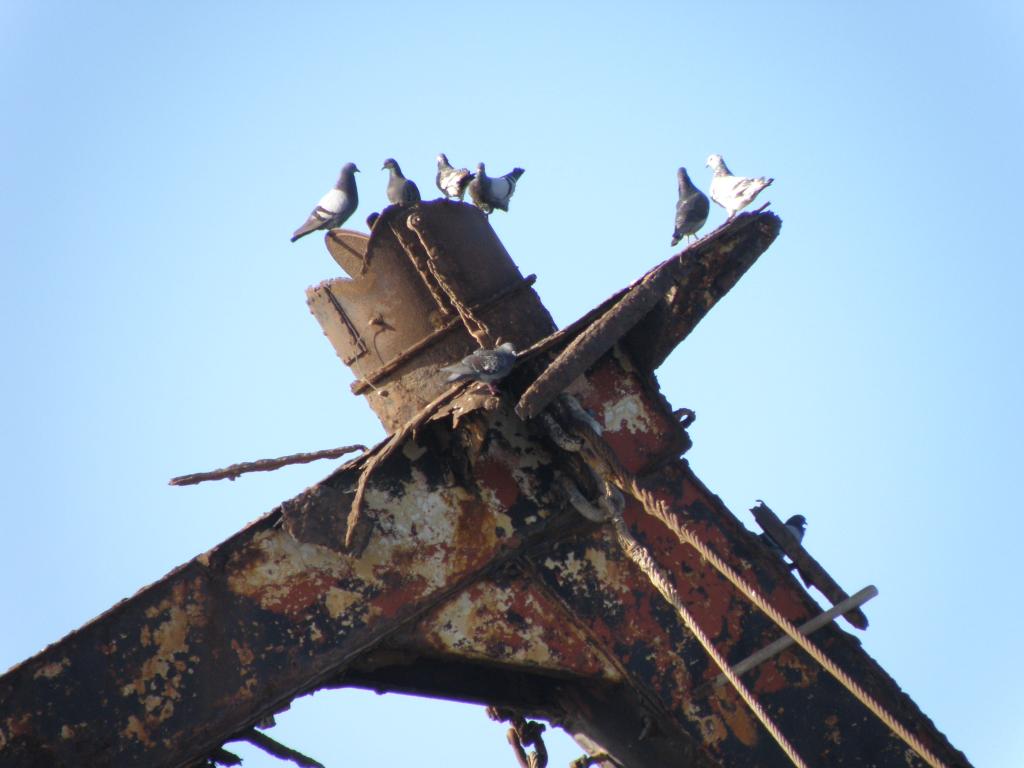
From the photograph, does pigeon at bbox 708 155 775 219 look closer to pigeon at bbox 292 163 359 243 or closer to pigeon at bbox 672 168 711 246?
pigeon at bbox 672 168 711 246

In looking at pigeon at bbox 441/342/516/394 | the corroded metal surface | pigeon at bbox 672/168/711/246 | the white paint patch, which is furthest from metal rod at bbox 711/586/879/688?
pigeon at bbox 672/168/711/246

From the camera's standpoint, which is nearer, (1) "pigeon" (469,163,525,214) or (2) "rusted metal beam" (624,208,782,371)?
(2) "rusted metal beam" (624,208,782,371)

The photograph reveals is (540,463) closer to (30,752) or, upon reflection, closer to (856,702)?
(856,702)

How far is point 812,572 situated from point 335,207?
324 inches

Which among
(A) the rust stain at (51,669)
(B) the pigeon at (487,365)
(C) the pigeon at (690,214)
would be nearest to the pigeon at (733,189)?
(C) the pigeon at (690,214)

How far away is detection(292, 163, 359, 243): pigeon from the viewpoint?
39.7 feet

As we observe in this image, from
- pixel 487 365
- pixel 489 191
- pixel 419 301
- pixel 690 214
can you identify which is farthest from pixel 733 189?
pixel 487 365

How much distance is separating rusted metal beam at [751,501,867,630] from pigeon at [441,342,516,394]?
47.8 inches

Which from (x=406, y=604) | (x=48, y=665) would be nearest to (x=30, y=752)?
(x=48, y=665)

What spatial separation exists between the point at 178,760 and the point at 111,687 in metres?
0.31

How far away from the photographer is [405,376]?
536 centimetres

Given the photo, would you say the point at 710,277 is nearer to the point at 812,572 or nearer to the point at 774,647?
the point at 812,572

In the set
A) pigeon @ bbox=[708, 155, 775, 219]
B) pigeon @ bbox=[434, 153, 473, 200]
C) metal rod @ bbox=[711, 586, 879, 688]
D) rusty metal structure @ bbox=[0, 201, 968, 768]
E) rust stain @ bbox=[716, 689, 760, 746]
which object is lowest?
rust stain @ bbox=[716, 689, 760, 746]

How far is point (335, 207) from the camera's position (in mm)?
12273
